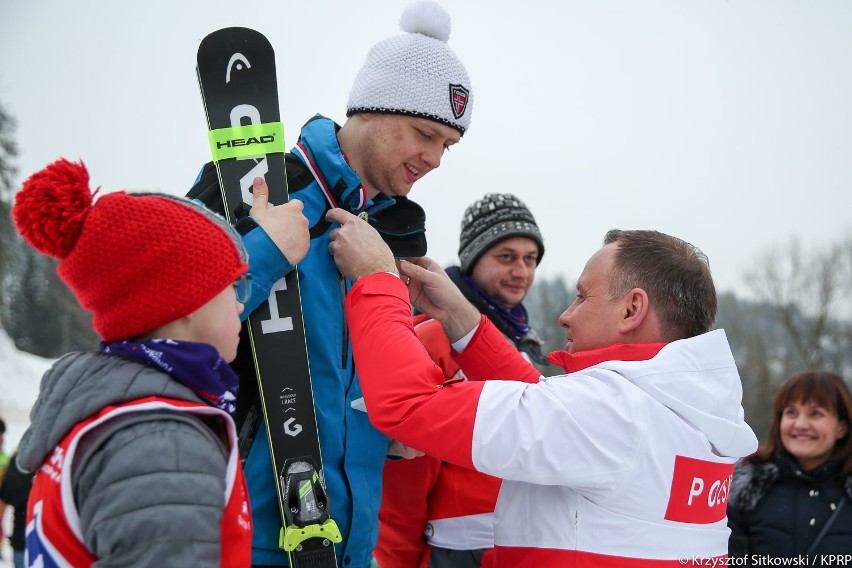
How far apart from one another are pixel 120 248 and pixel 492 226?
269 cm

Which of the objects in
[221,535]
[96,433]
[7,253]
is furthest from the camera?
[7,253]

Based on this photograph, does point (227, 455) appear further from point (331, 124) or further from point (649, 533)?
point (331, 124)

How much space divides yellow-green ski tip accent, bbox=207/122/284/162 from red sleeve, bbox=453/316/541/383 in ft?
3.04

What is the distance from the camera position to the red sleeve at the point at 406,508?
9.32 feet

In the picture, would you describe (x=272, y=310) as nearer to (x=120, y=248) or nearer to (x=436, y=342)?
(x=120, y=248)

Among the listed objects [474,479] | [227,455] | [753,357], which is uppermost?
A: [227,455]

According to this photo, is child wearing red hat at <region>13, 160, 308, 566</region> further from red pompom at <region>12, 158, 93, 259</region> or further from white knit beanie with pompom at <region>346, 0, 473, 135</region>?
white knit beanie with pompom at <region>346, 0, 473, 135</region>

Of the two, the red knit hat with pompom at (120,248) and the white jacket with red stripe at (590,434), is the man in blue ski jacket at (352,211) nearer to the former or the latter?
the white jacket with red stripe at (590,434)

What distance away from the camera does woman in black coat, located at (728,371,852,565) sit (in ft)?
11.3

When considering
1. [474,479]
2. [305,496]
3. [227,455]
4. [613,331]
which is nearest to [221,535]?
[227,455]

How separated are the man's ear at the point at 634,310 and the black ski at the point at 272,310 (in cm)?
88

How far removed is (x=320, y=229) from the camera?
2.17 meters

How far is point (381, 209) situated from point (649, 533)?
1.21 m

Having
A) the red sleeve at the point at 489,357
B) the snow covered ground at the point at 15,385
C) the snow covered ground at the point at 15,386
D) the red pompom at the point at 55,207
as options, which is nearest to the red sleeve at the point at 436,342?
the red sleeve at the point at 489,357
